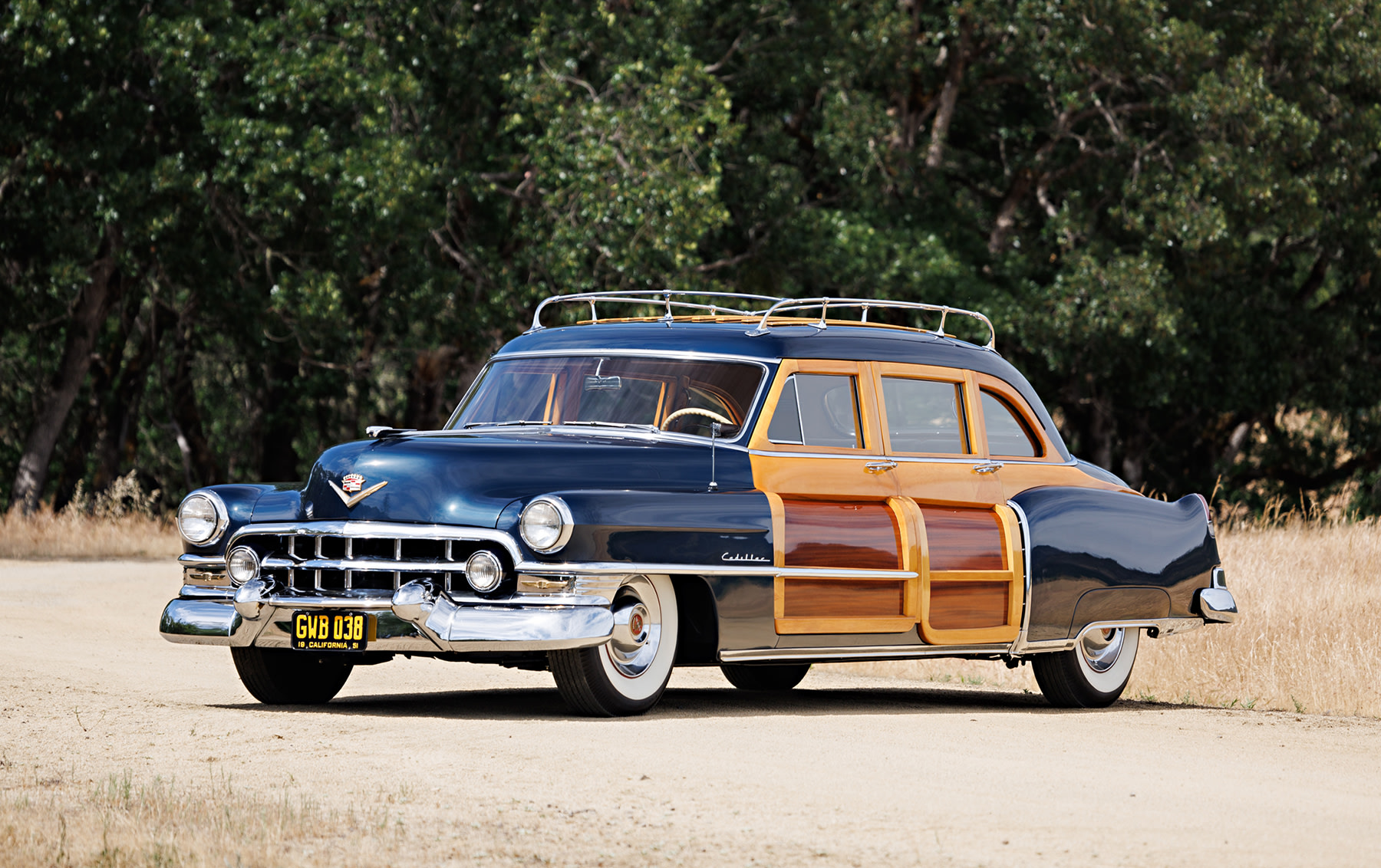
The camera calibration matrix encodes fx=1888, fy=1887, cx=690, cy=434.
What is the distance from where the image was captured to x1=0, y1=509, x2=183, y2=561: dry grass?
76.7 ft

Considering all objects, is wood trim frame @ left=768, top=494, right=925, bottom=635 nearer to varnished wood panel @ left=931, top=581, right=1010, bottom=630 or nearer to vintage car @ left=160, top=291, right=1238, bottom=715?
vintage car @ left=160, top=291, right=1238, bottom=715

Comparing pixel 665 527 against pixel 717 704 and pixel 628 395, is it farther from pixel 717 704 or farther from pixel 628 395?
pixel 717 704

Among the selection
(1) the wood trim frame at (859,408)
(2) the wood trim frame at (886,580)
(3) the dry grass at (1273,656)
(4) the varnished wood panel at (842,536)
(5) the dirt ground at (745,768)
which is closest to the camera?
(5) the dirt ground at (745,768)

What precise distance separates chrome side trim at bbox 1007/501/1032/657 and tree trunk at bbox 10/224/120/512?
20.2 m

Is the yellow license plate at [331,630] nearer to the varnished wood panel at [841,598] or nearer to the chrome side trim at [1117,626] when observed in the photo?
the varnished wood panel at [841,598]

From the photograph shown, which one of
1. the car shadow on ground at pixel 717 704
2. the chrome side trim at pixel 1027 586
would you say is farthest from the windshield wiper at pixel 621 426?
the chrome side trim at pixel 1027 586

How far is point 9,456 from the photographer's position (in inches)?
1372

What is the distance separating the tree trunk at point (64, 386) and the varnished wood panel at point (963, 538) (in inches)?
791

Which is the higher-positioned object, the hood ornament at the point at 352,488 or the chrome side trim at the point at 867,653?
the hood ornament at the point at 352,488

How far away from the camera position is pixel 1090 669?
11258mm

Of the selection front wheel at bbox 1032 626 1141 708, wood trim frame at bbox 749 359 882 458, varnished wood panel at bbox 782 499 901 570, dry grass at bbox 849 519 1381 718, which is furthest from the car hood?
dry grass at bbox 849 519 1381 718

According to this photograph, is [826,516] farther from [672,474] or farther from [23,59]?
[23,59]

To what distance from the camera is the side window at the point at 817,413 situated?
9812 millimetres

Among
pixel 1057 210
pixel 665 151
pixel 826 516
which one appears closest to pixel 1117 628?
pixel 826 516
